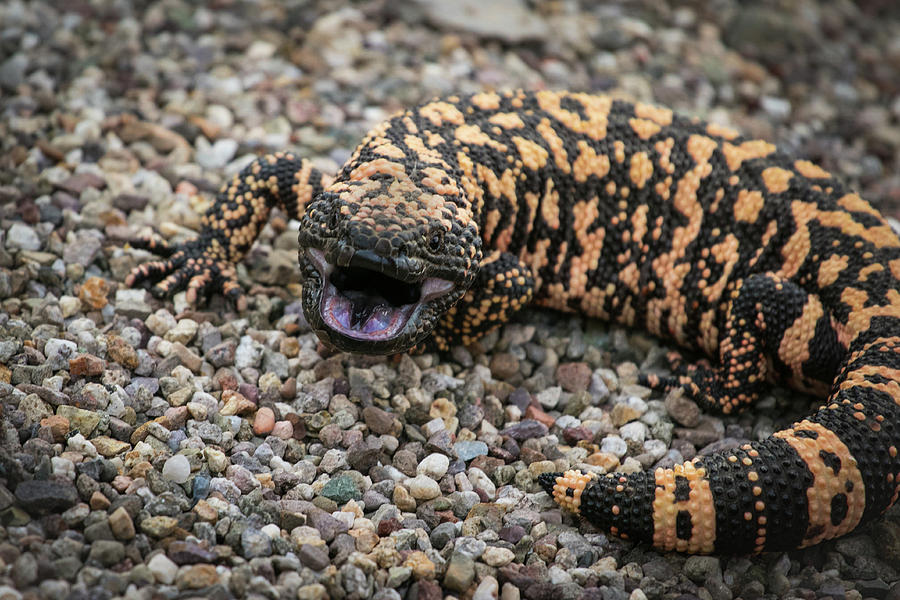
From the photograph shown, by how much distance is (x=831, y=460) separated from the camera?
112 inches

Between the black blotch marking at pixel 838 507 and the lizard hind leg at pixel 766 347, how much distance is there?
2.37 ft

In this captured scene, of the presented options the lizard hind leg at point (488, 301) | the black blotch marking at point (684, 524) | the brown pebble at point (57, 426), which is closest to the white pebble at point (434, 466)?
the lizard hind leg at point (488, 301)

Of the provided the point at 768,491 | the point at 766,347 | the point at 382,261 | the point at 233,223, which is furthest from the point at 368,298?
the point at 766,347

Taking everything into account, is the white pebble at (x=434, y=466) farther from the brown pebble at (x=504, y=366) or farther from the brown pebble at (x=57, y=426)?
the brown pebble at (x=57, y=426)

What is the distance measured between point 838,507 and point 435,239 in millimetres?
1575

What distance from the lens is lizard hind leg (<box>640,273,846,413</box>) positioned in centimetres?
341

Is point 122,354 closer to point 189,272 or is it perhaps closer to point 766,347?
point 189,272

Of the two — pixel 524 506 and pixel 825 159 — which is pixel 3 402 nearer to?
pixel 524 506

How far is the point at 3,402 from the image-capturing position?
2824 millimetres

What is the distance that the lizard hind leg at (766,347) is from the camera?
134 inches

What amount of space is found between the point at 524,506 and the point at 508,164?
4.50ft

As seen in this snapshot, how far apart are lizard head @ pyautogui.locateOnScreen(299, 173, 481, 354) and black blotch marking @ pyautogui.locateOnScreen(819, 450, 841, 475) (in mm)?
1330

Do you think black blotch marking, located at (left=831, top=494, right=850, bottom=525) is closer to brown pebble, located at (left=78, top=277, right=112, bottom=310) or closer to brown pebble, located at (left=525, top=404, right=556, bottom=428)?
brown pebble, located at (left=525, top=404, right=556, bottom=428)

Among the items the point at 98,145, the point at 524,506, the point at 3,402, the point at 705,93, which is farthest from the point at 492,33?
the point at 3,402
